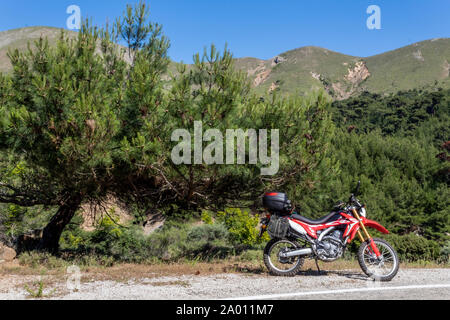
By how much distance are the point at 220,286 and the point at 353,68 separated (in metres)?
154

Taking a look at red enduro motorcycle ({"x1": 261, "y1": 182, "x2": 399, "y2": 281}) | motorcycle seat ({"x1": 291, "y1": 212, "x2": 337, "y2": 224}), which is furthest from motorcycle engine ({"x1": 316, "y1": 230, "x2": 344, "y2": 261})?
motorcycle seat ({"x1": 291, "y1": 212, "x2": 337, "y2": 224})

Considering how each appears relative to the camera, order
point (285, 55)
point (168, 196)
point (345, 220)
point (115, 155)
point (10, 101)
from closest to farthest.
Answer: point (345, 220), point (115, 155), point (10, 101), point (168, 196), point (285, 55)

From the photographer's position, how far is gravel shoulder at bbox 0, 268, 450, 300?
4.47 m

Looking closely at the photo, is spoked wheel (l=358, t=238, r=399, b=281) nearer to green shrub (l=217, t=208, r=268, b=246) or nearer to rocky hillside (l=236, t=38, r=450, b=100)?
green shrub (l=217, t=208, r=268, b=246)

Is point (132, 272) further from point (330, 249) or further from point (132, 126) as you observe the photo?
point (330, 249)

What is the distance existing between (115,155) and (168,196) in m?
2.50

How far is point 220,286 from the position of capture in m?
5.11

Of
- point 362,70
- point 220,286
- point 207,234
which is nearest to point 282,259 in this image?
point 220,286

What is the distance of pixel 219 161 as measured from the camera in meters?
7.17

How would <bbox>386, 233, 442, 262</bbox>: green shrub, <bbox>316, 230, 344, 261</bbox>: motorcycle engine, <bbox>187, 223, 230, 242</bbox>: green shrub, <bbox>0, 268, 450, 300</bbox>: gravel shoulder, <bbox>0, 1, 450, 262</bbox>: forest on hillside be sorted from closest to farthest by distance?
1. <bbox>0, 268, 450, 300</bbox>: gravel shoulder
2. <bbox>316, 230, 344, 261</bbox>: motorcycle engine
3. <bbox>0, 1, 450, 262</bbox>: forest on hillside
4. <bbox>386, 233, 442, 262</bbox>: green shrub
5. <bbox>187, 223, 230, 242</bbox>: green shrub

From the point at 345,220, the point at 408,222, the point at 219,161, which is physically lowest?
the point at 408,222
